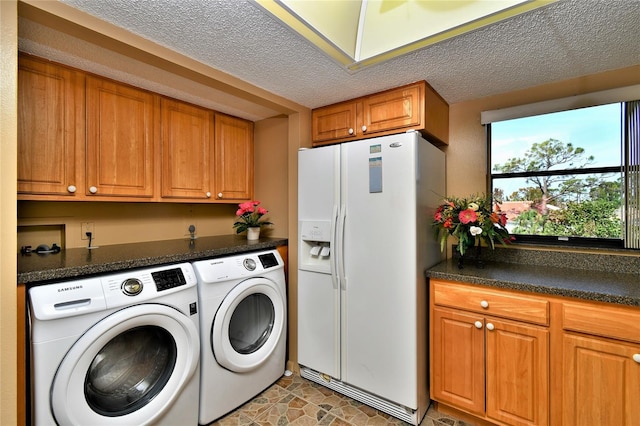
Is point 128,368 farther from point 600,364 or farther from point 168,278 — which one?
point 600,364

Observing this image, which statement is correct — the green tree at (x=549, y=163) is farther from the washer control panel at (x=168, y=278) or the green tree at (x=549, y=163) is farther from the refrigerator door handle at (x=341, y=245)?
the washer control panel at (x=168, y=278)

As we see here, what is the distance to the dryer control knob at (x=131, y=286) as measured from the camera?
58.5 inches

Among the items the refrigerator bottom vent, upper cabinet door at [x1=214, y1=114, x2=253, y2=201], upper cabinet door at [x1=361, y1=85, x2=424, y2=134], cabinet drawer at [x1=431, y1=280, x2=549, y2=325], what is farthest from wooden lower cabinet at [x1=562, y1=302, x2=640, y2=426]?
upper cabinet door at [x1=214, y1=114, x2=253, y2=201]

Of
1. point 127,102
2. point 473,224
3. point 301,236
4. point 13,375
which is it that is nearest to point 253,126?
point 127,102

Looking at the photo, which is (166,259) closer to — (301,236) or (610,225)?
(301,236)

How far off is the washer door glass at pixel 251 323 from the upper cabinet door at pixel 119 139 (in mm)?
1078

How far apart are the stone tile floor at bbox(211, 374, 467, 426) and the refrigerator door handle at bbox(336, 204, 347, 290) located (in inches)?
31.3

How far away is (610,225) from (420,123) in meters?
1.37

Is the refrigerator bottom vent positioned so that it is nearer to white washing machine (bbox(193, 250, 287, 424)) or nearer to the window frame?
white washing machine (bbox(193, 250, 287, 424))

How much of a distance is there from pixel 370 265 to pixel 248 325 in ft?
3.32

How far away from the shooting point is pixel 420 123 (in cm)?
193

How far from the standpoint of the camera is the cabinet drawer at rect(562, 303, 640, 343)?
1356mm

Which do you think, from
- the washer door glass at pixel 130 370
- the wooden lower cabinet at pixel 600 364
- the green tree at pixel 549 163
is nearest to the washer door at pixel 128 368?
the washer door glass at pixel 130 370

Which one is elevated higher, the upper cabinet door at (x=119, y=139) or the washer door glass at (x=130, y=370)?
the upper cabinet door at (x=119, y=139)
